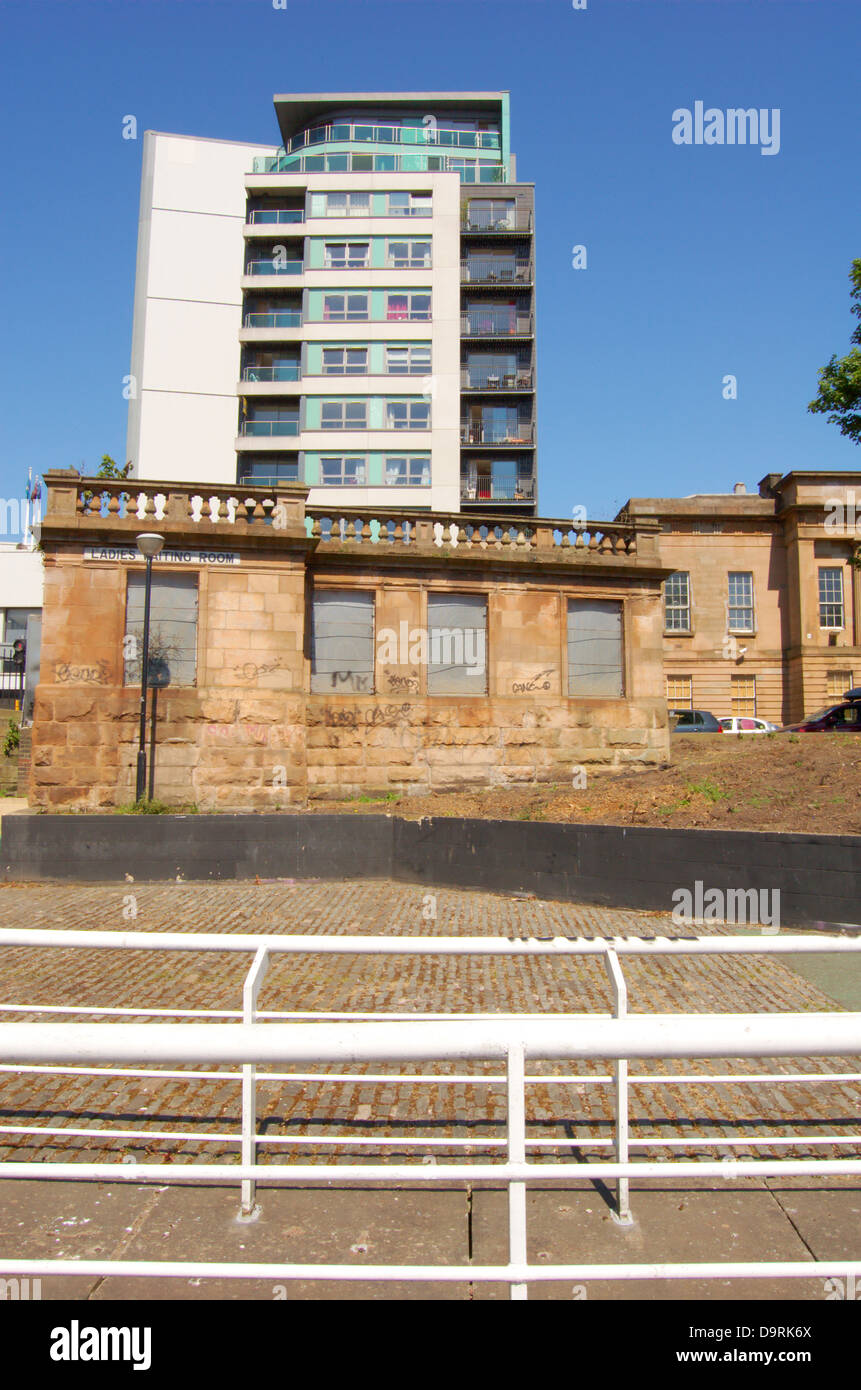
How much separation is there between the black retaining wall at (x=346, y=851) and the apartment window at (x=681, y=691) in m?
29.8

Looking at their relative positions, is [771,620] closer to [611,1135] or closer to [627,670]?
[627,670]

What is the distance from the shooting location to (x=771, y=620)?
4272 cm

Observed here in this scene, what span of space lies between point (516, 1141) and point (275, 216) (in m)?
61.0

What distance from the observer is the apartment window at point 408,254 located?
53156 millimetres

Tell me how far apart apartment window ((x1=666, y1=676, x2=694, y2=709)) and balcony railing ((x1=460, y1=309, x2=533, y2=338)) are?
25578 mm

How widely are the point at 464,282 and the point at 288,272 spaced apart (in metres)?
10.9

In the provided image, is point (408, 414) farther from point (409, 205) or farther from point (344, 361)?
point (409, 205)

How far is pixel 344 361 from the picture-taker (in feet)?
173

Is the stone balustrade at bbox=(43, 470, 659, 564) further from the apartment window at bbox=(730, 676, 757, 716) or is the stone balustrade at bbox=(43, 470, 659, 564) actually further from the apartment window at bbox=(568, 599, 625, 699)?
the apartment window at bbox=(730, 676, 757, 716)

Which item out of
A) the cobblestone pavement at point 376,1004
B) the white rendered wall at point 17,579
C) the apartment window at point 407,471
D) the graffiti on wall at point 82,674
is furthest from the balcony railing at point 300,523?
the white rendered wall at point 17,579

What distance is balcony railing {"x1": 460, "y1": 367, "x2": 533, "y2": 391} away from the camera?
178ft

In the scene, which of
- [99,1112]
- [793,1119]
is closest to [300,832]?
[99,1112]
